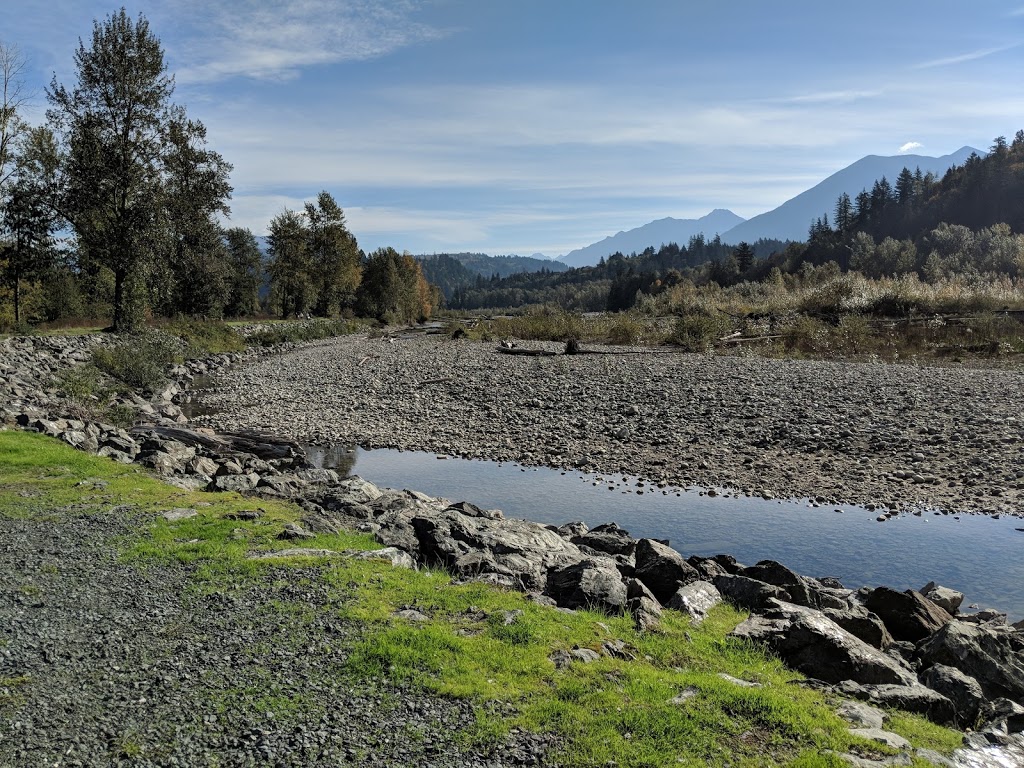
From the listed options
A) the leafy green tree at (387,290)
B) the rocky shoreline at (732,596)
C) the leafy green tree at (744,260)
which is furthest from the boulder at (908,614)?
the leafy green tree at (744,260)

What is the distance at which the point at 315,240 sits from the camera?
85312 millimetres

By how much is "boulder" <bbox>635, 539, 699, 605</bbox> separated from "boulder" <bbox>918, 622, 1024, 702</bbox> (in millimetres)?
2668

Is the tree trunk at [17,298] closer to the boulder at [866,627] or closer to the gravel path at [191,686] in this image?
the gravel path at [191,686]

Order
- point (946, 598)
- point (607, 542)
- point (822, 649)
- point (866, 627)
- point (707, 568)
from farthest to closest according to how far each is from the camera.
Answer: point (607, 542) → point (707, 568) → point (946, 598) → point (866, 627) → point (822, 649)

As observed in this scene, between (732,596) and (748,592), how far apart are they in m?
0.21

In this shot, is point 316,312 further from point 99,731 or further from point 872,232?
point 872,232

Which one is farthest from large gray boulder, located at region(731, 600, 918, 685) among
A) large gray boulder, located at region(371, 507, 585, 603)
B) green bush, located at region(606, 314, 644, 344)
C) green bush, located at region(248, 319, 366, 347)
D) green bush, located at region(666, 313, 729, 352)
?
green bush, located at region(248, 319, 366, 347)

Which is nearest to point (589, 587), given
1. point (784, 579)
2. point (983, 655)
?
point (784, 579)

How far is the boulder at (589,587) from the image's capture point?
301 inches

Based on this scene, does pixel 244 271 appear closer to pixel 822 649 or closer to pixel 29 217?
pixel 29 217

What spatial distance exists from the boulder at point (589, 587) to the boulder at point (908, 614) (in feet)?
10.6

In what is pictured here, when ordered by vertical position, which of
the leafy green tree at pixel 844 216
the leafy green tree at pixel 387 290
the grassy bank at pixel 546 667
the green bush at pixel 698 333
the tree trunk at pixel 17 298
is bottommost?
the grassy bank at pixel 546 667

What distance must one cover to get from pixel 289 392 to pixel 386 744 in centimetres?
2562

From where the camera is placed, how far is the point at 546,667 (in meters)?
6.00
